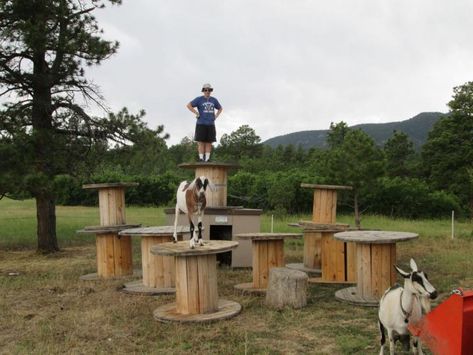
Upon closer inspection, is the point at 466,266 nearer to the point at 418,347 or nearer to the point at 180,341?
the point at 418,347

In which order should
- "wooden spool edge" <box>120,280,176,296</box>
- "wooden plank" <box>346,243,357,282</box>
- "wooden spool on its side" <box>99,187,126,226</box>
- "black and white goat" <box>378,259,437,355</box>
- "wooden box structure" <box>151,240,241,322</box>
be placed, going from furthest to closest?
"wooden spool on its side" <box>99,187,126,226</box> → "wooden plank" <box>346,243,357,282</box> → "wooden spool edge" <box>120,280,176,296</box> → "wooden box structure" <box>151,240,241,322</box> → "black and white goat" <box>378,259,437,355</box>

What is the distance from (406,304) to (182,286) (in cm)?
279

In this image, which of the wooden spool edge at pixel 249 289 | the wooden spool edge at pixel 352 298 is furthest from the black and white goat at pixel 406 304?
the wooden spool edge at pixel 249 289

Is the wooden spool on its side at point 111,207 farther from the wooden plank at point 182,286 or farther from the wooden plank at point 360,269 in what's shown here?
the wooden plank at point 360,269

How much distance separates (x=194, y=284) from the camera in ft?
18.7

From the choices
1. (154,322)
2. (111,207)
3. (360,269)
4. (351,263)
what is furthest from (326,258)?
(111,207)

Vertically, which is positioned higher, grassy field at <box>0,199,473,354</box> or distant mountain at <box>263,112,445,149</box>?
distant mountain at <box>263,112,445,149</box>

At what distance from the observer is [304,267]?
9.20 metres

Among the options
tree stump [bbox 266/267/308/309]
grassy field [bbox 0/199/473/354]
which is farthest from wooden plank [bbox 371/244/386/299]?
tree stump [bbox 266/267/308/309]

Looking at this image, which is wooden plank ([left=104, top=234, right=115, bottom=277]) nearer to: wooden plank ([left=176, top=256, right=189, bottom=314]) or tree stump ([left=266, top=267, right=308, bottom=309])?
wooden plank ([left=176, top=256, right=189, bottom=314])

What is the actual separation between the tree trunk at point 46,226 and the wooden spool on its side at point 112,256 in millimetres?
3575

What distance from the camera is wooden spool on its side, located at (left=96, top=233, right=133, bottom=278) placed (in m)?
8.62

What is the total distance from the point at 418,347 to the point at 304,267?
528 centimetres

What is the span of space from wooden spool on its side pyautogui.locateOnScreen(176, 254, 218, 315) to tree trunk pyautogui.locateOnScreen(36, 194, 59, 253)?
705 cm
